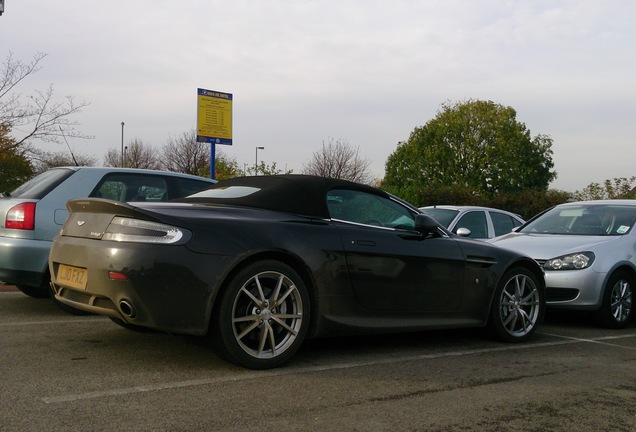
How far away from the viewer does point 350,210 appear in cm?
570

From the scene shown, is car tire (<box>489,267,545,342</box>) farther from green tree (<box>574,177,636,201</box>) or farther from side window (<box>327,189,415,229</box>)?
green tree (<box>574,177,636,201</box>)

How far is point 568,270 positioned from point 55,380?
538 centimetres

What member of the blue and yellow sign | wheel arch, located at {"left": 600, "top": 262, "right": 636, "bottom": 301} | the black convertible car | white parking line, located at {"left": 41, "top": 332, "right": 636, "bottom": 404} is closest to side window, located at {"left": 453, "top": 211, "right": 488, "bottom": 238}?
wheel arch, located at {"left": 600, "top": 262, "right": 636, "bottom": 301}

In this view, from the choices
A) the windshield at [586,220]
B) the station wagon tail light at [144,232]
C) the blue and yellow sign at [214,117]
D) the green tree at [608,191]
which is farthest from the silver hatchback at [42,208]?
the green tree at [608,191]

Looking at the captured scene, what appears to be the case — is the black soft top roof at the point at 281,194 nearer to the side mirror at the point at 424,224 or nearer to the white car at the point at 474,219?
the side mirror at the point at 424,224

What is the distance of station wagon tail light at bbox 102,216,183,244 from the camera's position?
466cm

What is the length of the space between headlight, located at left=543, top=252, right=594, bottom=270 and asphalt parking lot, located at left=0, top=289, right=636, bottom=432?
4.19 feet

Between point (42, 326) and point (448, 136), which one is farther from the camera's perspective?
point (448, 136)

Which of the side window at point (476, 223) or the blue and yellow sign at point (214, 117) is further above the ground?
the blue and yellow sign at point (214, 117)

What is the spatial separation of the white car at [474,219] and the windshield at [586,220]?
7.42 ft

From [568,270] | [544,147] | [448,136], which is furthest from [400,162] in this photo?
[568,270]

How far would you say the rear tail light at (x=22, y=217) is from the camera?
6887 mm

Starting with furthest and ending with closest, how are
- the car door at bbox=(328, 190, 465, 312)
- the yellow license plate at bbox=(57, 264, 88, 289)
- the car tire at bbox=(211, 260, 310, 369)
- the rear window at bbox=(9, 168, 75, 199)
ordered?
the rear window at bbox=(9, 168, 75, 199), the car door at bbox=(328, 190, 465, 312), the yellow license plate at bbox=(57, 264, 88, 289), the car tire at bbox=(211, 260, 310, 369)

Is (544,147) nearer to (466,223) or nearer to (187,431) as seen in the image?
(466,223)
